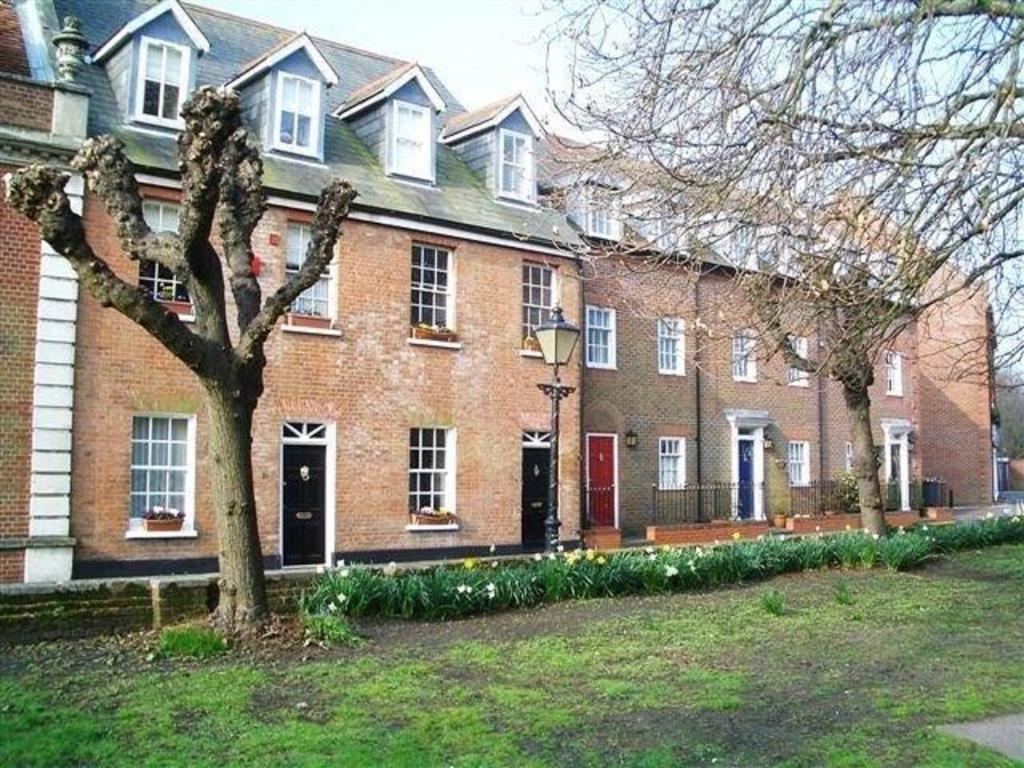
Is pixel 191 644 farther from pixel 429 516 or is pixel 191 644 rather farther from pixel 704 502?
pixel 704 502

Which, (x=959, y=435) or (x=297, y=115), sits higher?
(x=297, y=115)

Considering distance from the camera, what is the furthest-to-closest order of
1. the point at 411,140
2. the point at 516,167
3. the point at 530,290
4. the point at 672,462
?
the point at 672,462, the point at 516,167, the point at 530,290, the point at 411,140

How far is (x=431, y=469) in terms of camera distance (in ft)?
63.4

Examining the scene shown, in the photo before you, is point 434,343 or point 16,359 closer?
point 16,359

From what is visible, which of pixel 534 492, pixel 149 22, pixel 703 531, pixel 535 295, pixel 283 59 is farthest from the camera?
pixel 703 531

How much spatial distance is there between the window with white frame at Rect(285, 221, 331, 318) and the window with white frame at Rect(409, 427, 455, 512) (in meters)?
3.03

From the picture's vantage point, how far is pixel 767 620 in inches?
428

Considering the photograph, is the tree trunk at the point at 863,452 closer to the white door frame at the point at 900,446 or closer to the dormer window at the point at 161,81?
the dormer window at the point at 161,81

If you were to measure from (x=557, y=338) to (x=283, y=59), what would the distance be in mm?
8207

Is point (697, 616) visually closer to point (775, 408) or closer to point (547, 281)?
point (547, 281)

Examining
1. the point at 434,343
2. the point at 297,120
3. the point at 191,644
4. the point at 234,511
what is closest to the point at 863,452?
the point at 434,343

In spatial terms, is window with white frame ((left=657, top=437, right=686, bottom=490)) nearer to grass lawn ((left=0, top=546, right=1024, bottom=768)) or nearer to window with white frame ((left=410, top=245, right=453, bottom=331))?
window with white frame ((left=410, top=245, right=453, bottom=331))

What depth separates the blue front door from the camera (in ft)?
89.6

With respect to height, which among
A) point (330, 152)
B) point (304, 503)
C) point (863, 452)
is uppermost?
point (330, 152)
